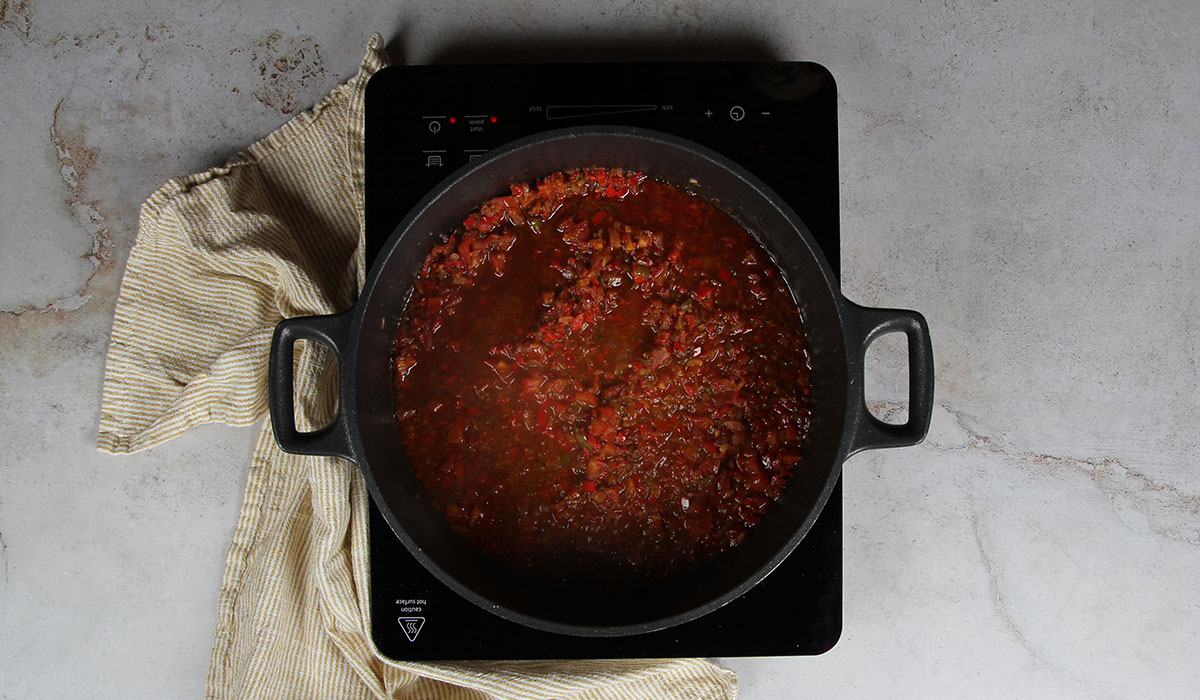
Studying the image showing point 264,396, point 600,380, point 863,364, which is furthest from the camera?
point 264,396

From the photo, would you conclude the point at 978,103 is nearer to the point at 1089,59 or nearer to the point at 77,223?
the point at 1089,59

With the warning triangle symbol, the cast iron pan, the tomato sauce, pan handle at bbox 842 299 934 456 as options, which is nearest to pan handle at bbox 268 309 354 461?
the cast iron pan

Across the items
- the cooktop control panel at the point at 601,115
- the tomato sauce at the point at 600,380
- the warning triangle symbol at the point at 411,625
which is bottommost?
the warning triangle symbol at the point at 411,625

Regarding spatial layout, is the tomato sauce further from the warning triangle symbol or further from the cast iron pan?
the warning triangle symbol

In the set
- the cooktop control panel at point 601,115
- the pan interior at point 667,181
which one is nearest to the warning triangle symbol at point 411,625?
the pan interior at point 667,181

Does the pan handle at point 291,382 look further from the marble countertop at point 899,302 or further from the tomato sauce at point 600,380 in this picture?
the marble countertop at point 899,302

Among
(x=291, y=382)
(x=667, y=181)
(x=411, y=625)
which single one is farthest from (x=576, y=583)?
(x=667, y=181)

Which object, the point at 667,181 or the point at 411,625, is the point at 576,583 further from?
the point at 667,181
